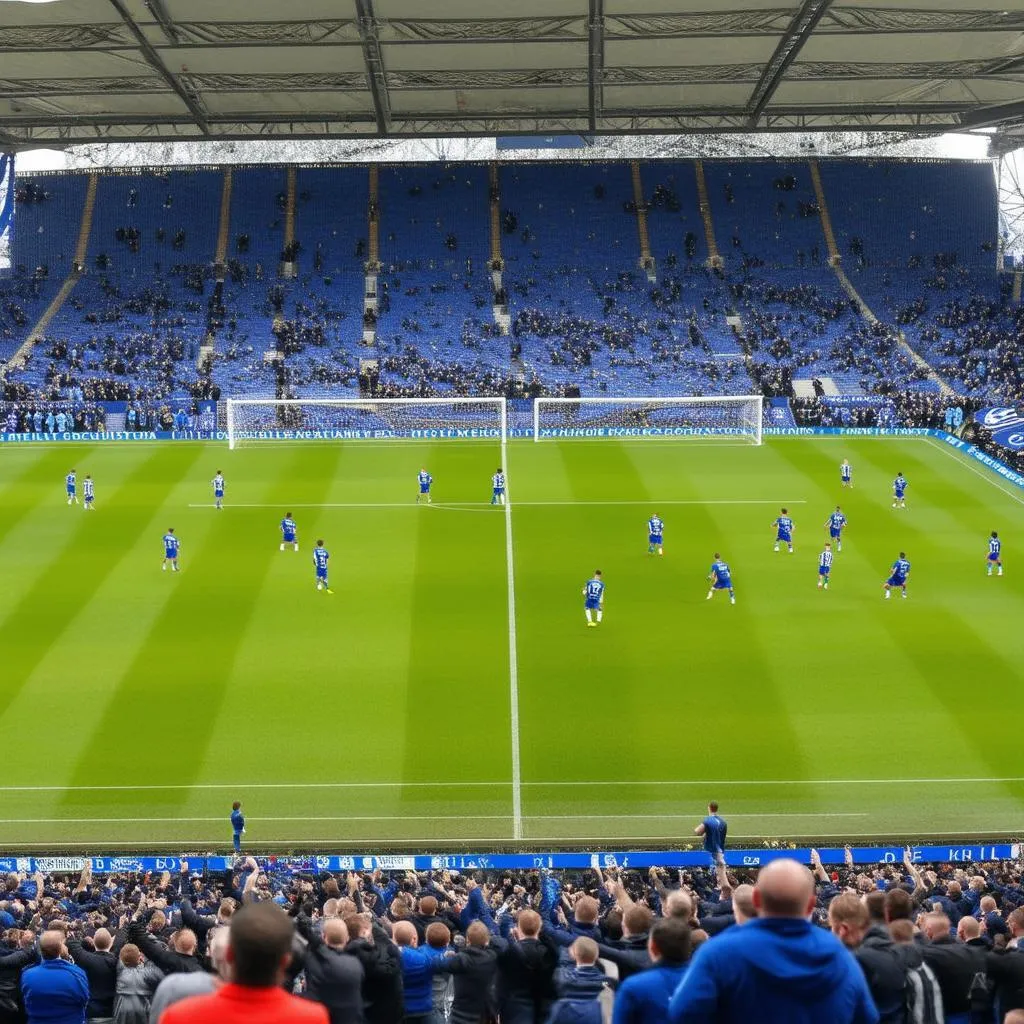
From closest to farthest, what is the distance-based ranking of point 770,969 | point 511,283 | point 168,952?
point 770,969
point 168,952
point 511,283

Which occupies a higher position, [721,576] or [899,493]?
[899,493]

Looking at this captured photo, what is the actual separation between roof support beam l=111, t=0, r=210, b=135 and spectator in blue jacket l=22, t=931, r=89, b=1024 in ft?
101

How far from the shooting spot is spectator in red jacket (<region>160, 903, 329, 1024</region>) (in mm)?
4156

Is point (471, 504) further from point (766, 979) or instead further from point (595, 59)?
point (766, 979)

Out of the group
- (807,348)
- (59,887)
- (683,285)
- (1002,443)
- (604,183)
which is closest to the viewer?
(59,887)

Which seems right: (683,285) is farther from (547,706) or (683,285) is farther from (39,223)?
(547,706)

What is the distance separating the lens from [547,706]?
78.1ft

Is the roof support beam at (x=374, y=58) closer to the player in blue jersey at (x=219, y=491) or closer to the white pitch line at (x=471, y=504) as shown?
the player in blue jersey at (x=219, y=491)

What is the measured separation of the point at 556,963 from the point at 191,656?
19968 mm

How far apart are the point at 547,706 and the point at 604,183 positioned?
52492 millimetres

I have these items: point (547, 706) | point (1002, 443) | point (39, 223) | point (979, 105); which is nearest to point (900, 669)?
point (547, 706)

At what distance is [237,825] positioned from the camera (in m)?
18.8

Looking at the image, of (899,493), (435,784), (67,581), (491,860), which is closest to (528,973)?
(491,860)

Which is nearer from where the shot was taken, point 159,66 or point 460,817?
point 460,817
